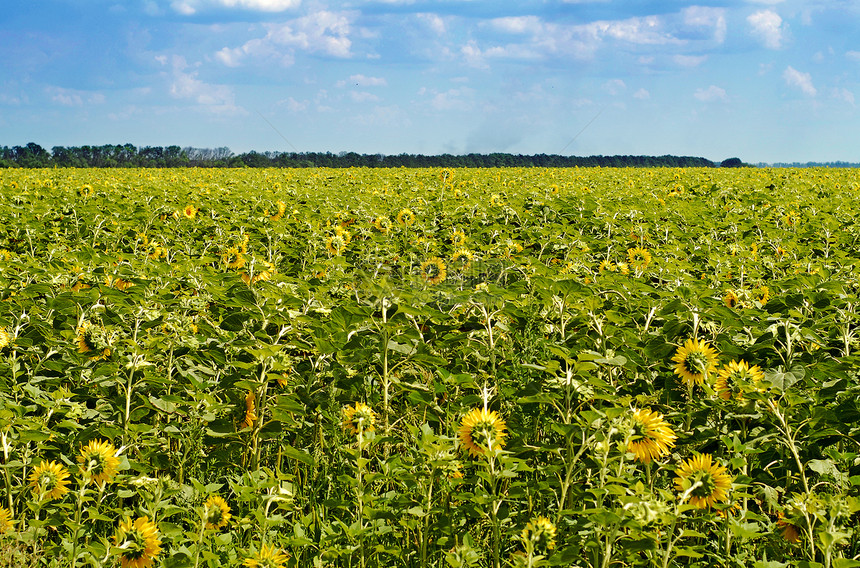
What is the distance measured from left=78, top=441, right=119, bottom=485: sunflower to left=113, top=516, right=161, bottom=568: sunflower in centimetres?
24

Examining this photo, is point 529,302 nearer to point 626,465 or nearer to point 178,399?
point 626,465

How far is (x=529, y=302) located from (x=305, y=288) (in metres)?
1.25

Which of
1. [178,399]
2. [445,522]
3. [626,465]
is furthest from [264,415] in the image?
[626,465]

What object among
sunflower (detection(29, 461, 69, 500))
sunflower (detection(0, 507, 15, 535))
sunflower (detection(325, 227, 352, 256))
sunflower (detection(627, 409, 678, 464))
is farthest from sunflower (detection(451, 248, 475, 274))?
sunflower (detection(0, 507, 15, 535))

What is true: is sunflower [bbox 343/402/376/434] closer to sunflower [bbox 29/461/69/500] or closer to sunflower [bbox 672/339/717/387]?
sunflower [bbox 29/461/69/500]

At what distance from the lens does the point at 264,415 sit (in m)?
3.09

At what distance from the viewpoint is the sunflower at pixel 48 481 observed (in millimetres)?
2385

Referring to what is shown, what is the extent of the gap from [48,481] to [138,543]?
50 centimetres

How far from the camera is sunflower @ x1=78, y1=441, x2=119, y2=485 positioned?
91.2 inches

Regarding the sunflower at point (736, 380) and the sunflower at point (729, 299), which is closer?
the sunflower at point (736, 380)

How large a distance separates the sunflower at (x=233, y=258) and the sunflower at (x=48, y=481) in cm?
304

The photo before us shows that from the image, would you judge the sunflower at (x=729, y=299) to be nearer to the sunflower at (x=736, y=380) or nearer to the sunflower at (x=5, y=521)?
the sunflower at (x=736, y=380)

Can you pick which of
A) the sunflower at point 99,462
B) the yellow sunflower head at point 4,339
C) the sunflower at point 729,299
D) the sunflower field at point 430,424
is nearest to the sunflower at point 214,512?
the sunflower field at point 430,424

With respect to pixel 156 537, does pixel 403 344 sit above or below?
above
